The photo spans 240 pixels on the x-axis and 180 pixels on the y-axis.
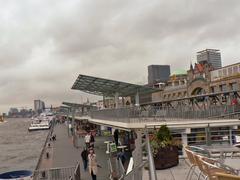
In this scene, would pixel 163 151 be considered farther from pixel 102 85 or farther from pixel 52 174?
pixel 102 85

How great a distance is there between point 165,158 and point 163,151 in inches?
8.2

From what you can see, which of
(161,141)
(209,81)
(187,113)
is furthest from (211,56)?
(161,141)

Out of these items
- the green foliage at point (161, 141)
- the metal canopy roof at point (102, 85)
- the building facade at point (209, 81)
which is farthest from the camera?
the building facade at point (209, 81)

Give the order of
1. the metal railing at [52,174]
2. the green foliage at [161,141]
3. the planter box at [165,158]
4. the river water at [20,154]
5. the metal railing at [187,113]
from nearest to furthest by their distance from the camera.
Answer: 1. the planter box at [165,158]
2. the green foliage at [161,141]
3. the metal railing at [52,174]
4. the metal railing at [187,113]
5. the river water at [20,154]

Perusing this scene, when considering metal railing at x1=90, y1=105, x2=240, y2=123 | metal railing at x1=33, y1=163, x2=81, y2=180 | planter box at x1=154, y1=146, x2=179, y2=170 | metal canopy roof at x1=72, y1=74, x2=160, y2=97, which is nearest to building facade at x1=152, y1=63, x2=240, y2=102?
metal canopy roof at x1=72, y1=74, x2=160, y2=97

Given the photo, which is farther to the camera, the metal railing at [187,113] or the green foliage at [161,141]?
the metal railing at [187,113]

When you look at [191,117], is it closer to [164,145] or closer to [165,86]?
[164,145]

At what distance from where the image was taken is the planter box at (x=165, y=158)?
940 centimetres

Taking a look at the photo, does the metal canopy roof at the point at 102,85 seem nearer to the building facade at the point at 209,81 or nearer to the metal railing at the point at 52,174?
the metal railing at the point at 52,174

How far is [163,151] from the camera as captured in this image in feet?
31.5

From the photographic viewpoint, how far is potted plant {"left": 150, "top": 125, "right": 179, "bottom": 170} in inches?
371

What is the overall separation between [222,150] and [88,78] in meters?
24.8

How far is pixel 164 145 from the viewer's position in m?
9.85

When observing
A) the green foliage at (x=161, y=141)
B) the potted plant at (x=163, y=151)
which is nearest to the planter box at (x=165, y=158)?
the potted plant at (x=163, y=151)
